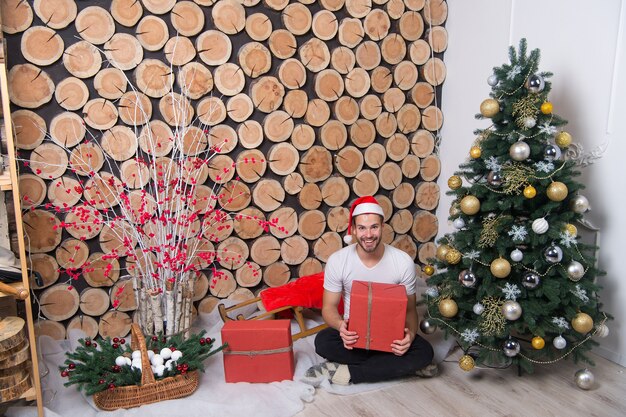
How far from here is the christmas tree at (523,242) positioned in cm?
229

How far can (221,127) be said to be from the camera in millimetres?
2852

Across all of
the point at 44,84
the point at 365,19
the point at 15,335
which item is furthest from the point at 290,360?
the point at 365,19

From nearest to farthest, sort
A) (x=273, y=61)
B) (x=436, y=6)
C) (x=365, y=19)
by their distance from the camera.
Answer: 1. (x=273, y=61)
2. (x=365, y=19)
3. (x=436, y=6)

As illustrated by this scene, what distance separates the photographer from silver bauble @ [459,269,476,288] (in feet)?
7.87

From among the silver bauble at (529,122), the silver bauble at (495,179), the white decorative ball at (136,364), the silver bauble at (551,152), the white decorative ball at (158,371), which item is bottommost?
the white decorative ball at (158,371)

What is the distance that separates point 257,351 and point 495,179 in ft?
4.21

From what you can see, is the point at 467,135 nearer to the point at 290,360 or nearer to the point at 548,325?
the point at 548,325

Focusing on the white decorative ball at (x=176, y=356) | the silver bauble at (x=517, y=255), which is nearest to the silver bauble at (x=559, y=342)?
the silver bauble at (x=517, y=255)

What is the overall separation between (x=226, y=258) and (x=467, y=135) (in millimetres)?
1648

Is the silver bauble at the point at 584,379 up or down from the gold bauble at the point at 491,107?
down

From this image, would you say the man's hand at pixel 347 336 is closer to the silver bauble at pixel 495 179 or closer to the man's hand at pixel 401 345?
the man's hand at pixel 401 345

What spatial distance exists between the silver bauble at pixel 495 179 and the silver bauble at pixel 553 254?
341 mm

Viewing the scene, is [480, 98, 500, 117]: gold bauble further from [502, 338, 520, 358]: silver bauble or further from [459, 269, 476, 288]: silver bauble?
[502, 338, 520, 358]: silver bauble

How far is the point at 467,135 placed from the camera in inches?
131
